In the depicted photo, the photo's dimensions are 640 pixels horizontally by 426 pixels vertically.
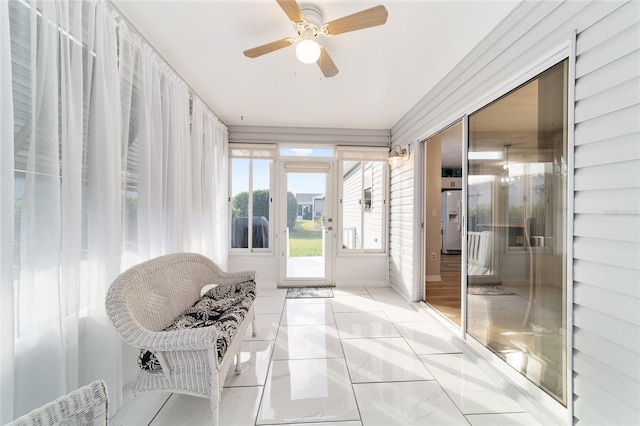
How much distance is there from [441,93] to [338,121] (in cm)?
157

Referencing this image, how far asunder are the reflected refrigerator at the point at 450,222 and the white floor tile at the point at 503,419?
5747 mm

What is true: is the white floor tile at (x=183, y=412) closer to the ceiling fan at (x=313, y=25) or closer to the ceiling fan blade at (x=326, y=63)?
the ceiling fan at (x=313, y=25)

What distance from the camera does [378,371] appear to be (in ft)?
6.50

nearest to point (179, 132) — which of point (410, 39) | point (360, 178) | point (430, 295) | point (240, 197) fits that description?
point (240, 197)

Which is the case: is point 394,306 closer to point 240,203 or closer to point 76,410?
point 240,203

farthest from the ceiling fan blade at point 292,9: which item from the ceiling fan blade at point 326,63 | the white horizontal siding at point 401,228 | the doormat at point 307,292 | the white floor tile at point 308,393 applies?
the doormat at point 307,292

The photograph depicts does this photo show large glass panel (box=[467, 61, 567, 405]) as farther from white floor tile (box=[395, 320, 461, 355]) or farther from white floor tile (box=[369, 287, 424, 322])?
Answer: white floor tile (box=[369, 287, 424, 322])

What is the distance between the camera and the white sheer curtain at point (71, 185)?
3.65 feet

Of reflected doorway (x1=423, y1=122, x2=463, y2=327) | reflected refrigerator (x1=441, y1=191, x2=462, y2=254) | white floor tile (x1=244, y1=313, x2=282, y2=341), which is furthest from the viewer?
reflected refrigerator (x1=441, y1=191, x2=462, y2=254)

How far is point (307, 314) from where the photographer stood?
3.06 meters

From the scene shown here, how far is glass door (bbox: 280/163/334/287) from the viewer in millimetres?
4199

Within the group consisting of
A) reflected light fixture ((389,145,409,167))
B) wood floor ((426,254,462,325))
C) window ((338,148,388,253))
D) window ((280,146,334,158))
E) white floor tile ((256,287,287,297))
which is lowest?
white floor tile ((256,287,287,297))

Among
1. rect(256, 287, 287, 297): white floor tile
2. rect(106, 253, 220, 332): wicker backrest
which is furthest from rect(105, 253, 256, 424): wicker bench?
rect(256, 287, 287, 297): white floor tile

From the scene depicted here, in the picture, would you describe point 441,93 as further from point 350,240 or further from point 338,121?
point 350,240
